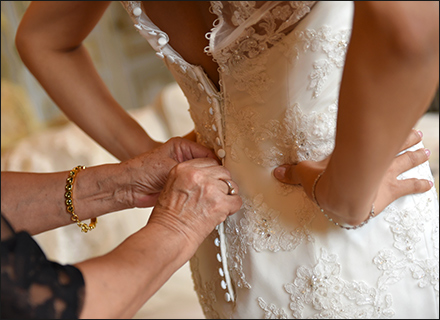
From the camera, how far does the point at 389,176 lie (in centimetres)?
79

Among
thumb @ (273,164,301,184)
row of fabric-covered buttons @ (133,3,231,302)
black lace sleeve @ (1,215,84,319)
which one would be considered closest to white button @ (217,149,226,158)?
row of fabric-covered buttons @ (133,3,231,302)

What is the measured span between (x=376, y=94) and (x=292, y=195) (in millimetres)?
318

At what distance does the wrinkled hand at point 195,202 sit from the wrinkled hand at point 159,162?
3.0 inches

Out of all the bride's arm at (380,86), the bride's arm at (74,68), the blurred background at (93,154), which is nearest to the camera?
the bride's arm at (380,86)

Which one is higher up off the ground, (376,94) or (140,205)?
(376,94)

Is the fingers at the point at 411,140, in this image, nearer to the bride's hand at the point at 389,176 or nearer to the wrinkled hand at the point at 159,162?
the bride's hand at the point at 389,176

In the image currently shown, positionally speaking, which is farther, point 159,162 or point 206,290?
point 206,290

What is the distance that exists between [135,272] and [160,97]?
5.99 ft

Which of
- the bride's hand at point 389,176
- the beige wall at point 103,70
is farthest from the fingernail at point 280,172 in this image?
the beige wall at point 103,70

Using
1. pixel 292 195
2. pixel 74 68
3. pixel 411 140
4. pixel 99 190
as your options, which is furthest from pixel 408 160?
pixel 74 68

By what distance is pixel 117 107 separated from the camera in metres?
1.18

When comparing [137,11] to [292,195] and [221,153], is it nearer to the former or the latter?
[221,153]

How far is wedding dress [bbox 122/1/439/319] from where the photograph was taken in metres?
0.75

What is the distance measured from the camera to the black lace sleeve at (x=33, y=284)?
56 centimetres
